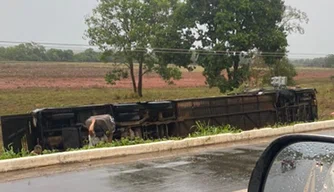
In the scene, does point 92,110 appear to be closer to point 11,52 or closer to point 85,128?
point 85,128

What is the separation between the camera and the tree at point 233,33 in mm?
34250

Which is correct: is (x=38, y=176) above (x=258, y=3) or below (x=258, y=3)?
below

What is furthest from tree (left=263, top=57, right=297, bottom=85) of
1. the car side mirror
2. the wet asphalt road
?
the car side mirror

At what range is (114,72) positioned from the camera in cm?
4778

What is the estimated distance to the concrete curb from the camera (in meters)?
9.99

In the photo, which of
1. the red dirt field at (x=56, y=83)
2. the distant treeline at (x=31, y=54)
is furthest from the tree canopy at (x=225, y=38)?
the distant treeline at (x=31, y=54)

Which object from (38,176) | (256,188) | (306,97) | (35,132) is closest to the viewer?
(256,188)

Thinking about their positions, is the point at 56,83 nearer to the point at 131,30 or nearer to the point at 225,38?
the point at 131,30

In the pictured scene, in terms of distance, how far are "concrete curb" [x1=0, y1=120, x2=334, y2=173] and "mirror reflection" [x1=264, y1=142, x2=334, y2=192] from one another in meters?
8.39

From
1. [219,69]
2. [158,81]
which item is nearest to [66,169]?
[219,69]

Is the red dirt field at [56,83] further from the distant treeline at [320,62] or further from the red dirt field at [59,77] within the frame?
the distant treeline at [320,62]

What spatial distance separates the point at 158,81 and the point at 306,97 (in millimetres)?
46213

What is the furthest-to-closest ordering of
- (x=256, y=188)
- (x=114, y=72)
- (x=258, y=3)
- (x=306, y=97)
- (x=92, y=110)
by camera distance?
(x=114, y=72)
(x=258, y=3)
(x=306, y=97)
(x=92, y=110)
(x=256, y=188)

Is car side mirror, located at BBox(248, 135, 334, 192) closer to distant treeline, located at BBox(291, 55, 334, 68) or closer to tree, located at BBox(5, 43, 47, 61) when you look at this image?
tree, located at BBox(5, 43, 47, 61)
